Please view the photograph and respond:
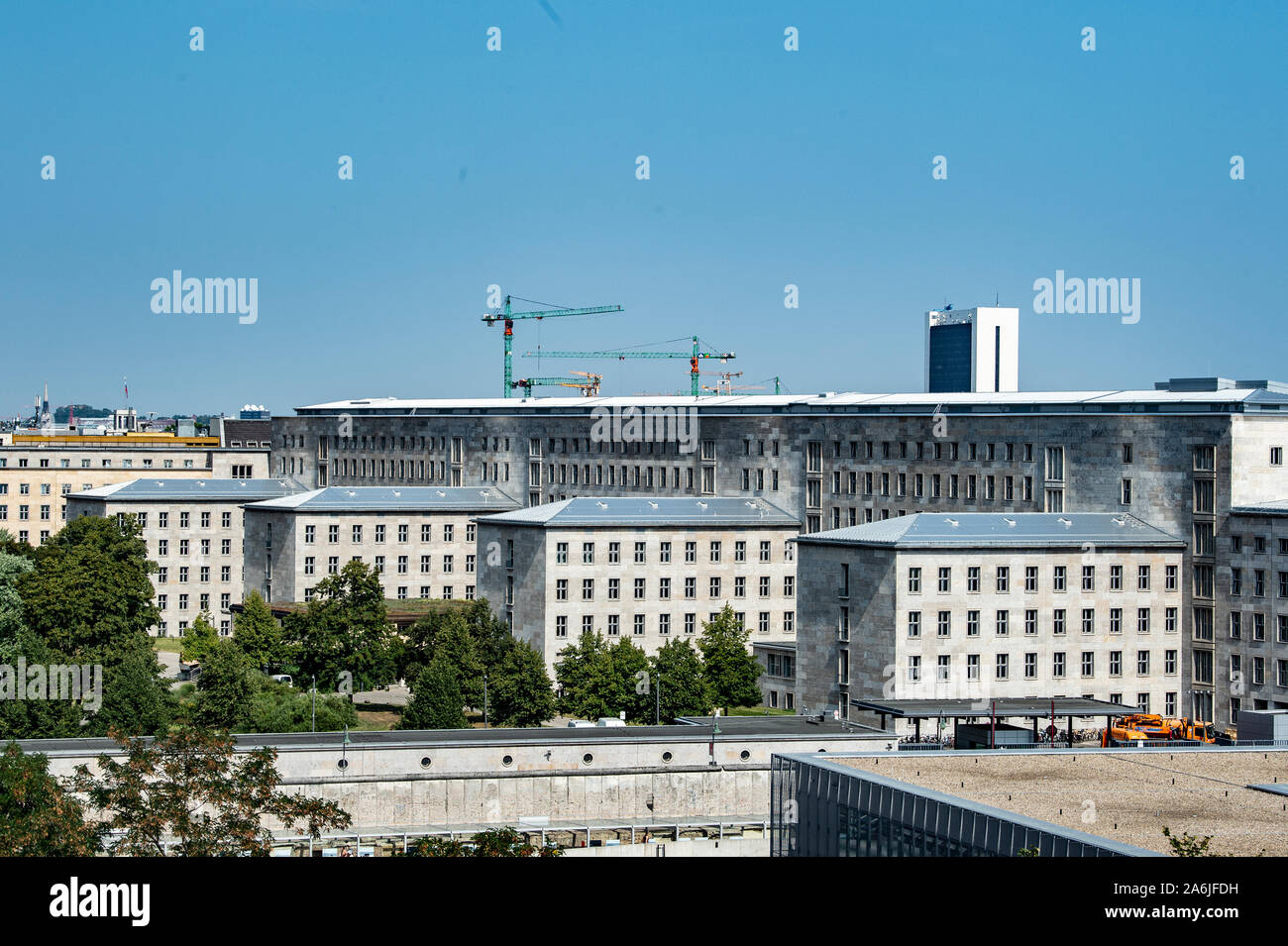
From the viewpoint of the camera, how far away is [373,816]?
77.8 metres

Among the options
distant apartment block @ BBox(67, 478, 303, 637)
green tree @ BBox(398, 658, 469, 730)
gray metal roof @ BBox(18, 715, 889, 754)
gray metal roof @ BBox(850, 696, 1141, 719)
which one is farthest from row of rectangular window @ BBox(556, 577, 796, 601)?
distant apartment block @ BBox(67, 478, 303, 637)

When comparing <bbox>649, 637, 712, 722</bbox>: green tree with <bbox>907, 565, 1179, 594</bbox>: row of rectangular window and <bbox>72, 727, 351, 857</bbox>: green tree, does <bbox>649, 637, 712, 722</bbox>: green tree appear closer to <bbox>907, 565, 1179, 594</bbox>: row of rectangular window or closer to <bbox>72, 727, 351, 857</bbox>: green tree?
<bbox>907, 565, 1179, 594</bbox>: row of rectangular window

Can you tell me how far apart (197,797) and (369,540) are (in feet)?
315

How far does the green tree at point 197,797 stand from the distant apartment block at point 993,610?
46860mm

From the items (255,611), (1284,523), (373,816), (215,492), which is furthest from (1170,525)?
(215,492)

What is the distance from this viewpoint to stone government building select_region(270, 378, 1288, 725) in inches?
3885

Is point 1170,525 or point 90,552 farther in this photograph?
point 90,552

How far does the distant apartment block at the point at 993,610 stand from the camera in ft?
313

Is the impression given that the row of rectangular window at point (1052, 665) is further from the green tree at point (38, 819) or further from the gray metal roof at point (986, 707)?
the green tree at point (38, 819)

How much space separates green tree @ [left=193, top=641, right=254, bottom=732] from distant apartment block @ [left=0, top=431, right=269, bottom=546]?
9487 centimetres

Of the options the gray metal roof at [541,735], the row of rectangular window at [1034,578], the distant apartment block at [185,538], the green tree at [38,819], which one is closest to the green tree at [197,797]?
the green tree at [38,819]
